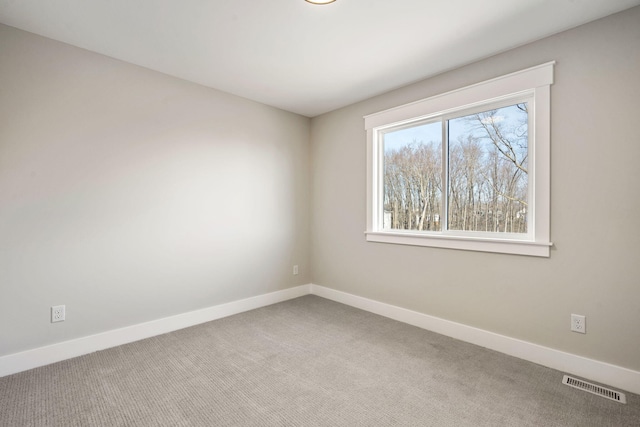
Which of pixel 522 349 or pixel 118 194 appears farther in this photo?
pixel 118 194

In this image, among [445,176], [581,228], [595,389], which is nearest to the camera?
[595,389]

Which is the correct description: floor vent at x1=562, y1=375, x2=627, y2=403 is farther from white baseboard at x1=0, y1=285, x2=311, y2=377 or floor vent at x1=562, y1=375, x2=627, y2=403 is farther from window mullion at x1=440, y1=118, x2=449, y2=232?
white baseboard at x1=0, y1=285, x2=311, y2=377

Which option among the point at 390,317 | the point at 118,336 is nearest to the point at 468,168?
the point at 390,317

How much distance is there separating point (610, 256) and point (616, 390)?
860mm

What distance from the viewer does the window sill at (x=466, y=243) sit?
234 centimetres

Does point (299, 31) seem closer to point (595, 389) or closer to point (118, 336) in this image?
point (118, 336)

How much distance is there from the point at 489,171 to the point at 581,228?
0.81 metres

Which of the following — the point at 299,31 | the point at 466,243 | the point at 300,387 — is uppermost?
the point at 299,31

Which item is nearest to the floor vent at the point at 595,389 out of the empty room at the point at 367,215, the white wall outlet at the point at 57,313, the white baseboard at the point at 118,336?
the empty room at the point at 367,215

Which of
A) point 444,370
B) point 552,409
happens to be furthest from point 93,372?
point 552,409

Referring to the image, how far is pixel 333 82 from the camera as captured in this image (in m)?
3.09

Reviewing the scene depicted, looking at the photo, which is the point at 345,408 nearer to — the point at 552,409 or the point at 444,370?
the point at 444,370

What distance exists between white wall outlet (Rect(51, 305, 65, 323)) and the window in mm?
2877

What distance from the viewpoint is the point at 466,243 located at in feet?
8.90
